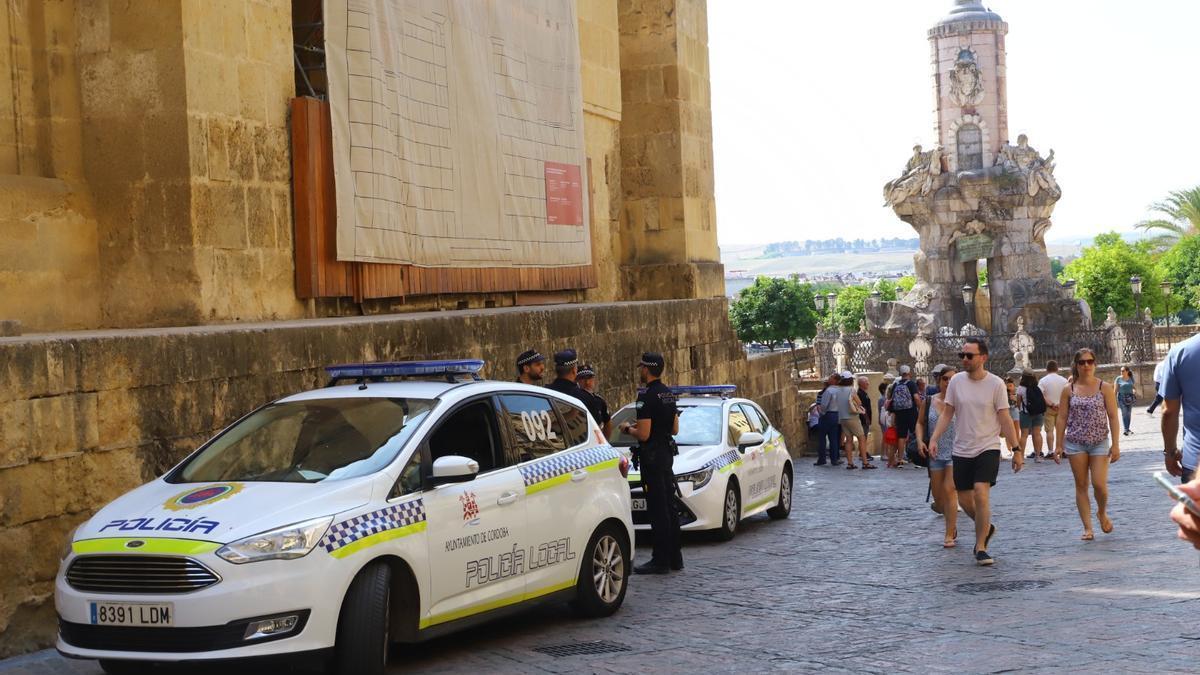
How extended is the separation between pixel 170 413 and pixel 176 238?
10.0ft

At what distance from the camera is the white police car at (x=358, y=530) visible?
22.7 feet

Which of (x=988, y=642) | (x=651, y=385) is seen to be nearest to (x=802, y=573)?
(x=651, y=385)

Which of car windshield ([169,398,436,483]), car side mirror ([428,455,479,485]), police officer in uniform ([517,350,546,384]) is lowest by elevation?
car side mirror ([428,455,479,485])

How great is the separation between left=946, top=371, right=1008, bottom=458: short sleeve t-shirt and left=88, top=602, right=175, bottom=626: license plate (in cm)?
693

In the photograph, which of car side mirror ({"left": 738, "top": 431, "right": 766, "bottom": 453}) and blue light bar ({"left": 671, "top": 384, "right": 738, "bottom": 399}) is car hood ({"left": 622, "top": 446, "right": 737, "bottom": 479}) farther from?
blue light bar ({"left": 671, "top": 384, "right": 738, "bottom": 399})

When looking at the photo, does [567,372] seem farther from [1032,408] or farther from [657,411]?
[1032,408]

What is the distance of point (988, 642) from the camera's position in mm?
8516

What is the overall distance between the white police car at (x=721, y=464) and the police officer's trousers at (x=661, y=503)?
139 cm

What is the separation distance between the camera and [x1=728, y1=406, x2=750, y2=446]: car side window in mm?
14672

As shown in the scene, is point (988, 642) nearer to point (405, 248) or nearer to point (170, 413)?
point (170, 413)

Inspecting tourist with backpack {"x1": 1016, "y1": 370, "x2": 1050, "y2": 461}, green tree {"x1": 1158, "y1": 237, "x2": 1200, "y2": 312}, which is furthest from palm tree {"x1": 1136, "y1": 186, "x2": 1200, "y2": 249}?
tourist with backpack {"x1": 1016, "y1": 370, "x2": 1050, "y2": 461}

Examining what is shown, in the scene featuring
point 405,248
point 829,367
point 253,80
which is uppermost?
point 253,80

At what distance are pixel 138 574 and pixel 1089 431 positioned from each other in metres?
8.51

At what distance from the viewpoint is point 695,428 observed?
1483cm
